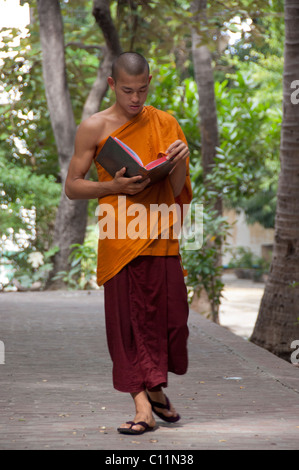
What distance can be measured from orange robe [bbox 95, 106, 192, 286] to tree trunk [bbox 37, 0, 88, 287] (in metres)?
10.6

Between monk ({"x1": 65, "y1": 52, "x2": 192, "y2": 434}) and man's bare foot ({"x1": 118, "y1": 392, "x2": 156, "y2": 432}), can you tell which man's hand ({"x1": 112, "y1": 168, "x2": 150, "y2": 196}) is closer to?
monk ({"x1": 65, "y1": 52, "x2": 192, "y2": 434})

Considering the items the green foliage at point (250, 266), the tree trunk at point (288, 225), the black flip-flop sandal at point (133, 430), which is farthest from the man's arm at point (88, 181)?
the green foliage at point (250, 266)

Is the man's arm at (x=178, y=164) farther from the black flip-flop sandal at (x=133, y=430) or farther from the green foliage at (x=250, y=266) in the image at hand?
the green foliage at (x=250, y=266)

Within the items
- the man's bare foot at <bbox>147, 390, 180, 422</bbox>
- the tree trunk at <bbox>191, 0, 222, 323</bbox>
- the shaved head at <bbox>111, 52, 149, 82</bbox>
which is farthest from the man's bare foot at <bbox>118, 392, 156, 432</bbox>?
the tree trunk at <bbox>191, 0, 222, 323</bbox>

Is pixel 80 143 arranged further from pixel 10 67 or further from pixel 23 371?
pixel 10 67

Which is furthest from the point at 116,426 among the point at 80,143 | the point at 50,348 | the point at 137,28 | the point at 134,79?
the point at 137,28

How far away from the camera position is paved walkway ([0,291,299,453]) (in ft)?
13.7

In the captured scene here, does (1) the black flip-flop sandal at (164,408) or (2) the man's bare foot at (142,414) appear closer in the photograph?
(2) the man's bare foot at (142,414)

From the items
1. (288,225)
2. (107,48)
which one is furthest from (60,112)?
(288,225)

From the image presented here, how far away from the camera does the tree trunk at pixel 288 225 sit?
8.49 metres

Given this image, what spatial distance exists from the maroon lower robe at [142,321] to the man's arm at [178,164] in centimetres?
44

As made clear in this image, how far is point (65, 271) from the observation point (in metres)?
15.0

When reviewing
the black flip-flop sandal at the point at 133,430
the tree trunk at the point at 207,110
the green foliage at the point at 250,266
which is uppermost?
the tree trunk at the point at 207,110

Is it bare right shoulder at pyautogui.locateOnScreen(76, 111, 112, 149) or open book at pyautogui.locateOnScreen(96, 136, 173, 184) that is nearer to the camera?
open book at pyautogui.locateOnScreen(96, 136, 173, 184)
